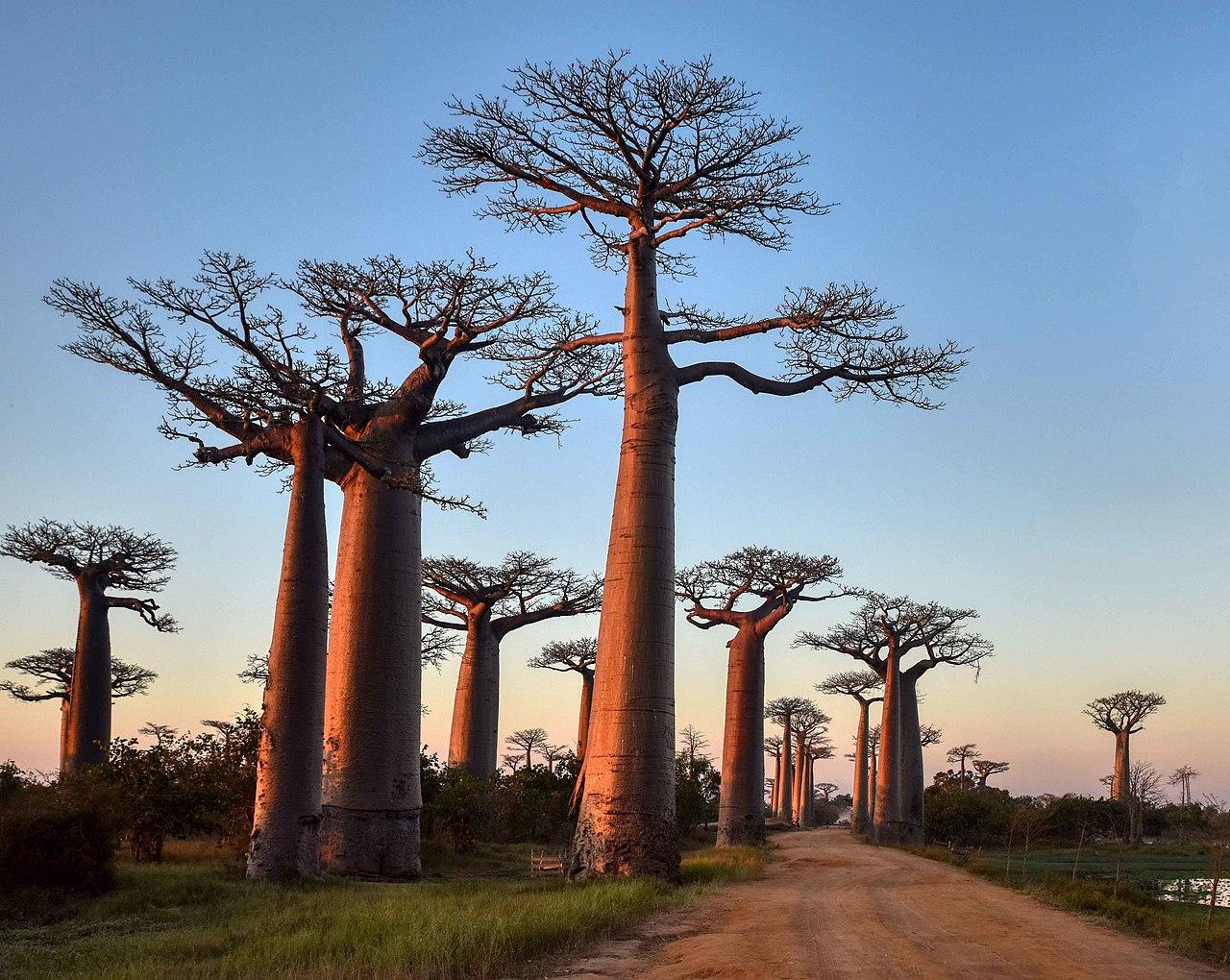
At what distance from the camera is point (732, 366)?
14969mm

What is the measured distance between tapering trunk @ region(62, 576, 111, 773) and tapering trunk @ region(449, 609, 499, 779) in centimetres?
778

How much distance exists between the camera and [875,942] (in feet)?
26.4

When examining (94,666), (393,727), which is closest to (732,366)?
(393,727)

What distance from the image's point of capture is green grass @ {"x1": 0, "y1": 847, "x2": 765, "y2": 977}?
6.59 meters

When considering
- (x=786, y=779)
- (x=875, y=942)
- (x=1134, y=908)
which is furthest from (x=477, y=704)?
(x=786, y=779)

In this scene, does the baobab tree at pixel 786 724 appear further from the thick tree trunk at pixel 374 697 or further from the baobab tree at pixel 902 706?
the thick tree trunk at pixel 374 697

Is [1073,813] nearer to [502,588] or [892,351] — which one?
[502,588]

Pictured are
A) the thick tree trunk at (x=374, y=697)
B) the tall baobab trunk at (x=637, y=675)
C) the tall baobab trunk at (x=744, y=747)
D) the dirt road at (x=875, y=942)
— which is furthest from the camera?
the tall baobab trunk at (x=744, y=747)

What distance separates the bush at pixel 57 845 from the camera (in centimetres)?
1107

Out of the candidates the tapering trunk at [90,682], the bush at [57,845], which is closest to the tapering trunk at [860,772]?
the tapering trunk at [90,682]

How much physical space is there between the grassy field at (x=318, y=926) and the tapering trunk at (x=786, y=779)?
38.1 metres

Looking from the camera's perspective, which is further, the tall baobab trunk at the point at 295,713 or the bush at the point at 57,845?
the tall baobab trunk at the point at 295,713

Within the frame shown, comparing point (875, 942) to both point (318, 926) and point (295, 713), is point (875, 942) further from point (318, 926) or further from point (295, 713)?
point (295, 713)

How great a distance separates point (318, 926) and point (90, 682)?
1796cm
